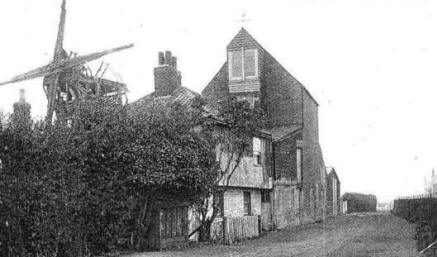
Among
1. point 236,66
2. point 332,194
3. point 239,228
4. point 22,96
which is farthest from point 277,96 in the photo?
point 332,194

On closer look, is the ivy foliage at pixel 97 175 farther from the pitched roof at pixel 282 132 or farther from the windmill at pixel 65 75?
the pitched roof at pixel 282 132

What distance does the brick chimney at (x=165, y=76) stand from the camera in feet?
102

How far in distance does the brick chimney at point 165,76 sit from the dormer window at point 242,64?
9.28m

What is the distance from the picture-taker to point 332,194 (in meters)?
57.0

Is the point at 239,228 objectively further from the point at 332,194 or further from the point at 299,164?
the point at 332,194

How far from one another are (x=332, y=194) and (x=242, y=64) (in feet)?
74.5

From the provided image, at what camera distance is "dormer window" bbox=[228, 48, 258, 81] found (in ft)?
130

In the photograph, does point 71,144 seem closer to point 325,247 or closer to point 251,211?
point 325,247

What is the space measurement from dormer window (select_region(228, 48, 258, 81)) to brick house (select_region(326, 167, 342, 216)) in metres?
20.0

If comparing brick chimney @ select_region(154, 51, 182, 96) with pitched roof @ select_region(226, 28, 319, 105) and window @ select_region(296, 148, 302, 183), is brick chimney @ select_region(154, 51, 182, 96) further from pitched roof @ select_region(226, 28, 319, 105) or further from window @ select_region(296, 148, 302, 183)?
window @ select_region(296, 148, 302, 183)

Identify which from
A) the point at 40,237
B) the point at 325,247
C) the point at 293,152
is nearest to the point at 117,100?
the point at 40,237

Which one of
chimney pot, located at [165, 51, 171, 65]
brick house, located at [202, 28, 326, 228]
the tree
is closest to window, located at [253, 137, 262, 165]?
the tree

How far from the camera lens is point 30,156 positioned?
650 inches

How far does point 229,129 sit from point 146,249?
7484 millimetres
